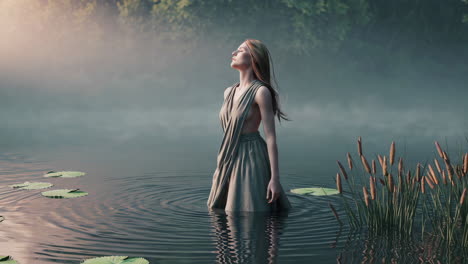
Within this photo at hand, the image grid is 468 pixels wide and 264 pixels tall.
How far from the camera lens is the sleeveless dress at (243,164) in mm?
6367

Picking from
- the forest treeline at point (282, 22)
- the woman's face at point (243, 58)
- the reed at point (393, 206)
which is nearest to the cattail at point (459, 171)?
the reed at point (393, 206)

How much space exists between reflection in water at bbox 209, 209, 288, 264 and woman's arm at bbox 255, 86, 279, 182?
49cm

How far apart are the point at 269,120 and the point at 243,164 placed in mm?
633

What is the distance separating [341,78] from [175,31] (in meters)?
13.3

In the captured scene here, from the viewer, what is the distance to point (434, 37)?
35.0m

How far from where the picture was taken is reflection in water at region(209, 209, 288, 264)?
468 centimetres

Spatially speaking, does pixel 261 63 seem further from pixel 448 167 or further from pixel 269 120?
pixel 448 167

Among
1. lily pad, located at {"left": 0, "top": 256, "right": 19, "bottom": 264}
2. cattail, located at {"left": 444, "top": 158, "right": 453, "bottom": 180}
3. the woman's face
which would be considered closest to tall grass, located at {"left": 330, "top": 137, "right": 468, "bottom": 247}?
cattail, located at {"left": 444, "top": 158, "right": 453, "bottom": 180}

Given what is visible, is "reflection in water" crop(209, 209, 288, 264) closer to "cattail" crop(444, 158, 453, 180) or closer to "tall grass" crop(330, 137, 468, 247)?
"tall grass" crop(330, 137, 468, 247)

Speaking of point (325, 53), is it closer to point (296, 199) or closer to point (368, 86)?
point (368, 86)

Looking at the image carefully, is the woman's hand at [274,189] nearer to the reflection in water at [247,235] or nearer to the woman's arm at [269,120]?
the woman's arm at [269,120]

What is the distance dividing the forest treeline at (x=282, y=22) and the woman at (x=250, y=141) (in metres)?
19.8

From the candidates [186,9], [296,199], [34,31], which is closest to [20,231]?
[296,199]

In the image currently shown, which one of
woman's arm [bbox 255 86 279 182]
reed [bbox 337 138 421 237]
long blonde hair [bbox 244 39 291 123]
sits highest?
long blonde hair [bbox 244 39 291 123]
